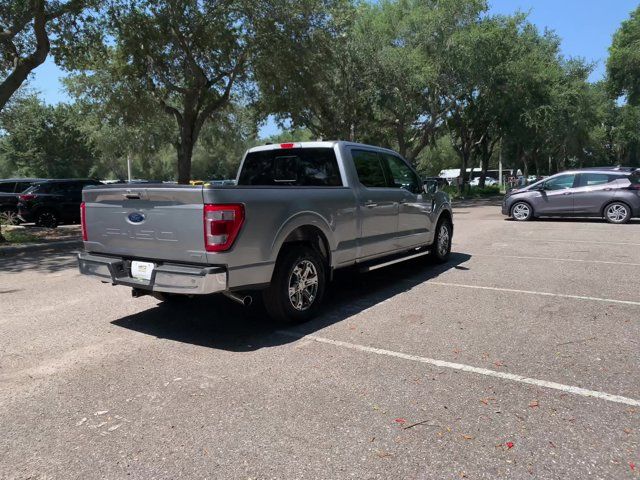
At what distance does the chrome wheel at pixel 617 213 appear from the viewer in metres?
15.7

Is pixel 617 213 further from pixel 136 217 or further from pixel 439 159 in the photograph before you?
pixel 439 159

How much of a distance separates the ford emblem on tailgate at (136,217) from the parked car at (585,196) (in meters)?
14.9

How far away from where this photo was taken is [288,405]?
3.58 meters

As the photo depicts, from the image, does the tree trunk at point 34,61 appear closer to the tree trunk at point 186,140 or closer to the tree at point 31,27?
the tree at point 31,27

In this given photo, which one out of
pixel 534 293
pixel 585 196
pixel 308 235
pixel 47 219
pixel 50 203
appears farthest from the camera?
pixel 47 219

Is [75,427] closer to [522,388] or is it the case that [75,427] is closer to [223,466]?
[223,466]

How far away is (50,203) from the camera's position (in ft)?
54.7

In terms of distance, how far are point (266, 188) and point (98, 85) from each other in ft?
67.8

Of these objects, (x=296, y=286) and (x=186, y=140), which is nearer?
(x=296, y=286)

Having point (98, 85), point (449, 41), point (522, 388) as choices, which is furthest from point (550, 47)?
point (522, 388)

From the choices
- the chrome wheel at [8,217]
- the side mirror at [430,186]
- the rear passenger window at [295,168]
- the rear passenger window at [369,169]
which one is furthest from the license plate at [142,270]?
the chrome wheel at [8,217]

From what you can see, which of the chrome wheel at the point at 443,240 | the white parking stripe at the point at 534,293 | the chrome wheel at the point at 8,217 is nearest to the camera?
the white parking stripe at the point at 534,293

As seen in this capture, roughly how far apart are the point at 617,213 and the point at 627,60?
2348 cm

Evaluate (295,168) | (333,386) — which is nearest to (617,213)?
(295,168)
